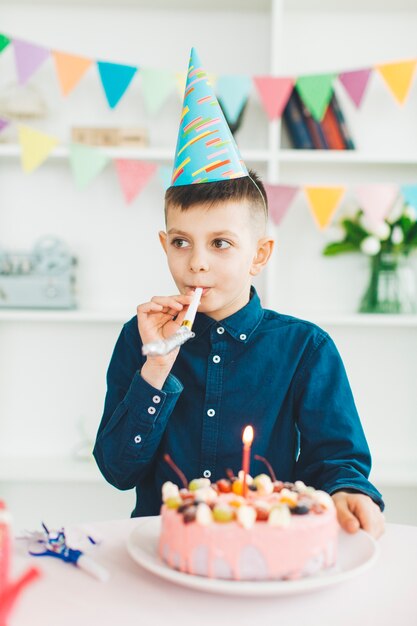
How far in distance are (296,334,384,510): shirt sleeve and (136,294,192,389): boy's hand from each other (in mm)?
245

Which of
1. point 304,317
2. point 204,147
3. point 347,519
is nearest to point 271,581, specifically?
point 347,519

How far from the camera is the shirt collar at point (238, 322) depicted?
4.18 feet

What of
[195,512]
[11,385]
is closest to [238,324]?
[195,512]

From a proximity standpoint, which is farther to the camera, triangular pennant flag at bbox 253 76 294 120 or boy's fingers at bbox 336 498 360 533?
triangular pennant flag at bbox 253 76 294 120

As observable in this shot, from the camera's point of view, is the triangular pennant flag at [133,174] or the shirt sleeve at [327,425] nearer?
the shirt sleeve at [327,425]

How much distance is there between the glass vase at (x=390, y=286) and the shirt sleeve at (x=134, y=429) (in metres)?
1.27

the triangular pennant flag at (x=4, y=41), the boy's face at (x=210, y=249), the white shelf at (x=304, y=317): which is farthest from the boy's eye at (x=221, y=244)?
the triangular pennant flag at (x=4, y=41)

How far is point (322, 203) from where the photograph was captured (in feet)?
7.50

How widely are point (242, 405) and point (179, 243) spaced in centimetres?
29

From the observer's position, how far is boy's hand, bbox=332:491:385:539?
863mm

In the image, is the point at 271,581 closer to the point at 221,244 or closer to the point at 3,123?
the point at 221,244

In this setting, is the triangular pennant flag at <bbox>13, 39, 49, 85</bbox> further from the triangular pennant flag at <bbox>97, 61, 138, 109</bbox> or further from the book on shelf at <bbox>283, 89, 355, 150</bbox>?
the book on shelf at <bbox>283, 89, 355, 150</bbox>

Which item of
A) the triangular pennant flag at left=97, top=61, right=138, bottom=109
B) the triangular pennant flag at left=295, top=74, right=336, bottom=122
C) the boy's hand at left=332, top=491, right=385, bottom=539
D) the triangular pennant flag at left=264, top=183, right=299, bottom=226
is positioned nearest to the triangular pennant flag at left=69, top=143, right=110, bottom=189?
the triangular pennant flag at left=97, top=61, right=138, bottom=109

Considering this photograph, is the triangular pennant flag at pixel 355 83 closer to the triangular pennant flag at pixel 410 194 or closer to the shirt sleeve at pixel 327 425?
the triangular pennant flag at pixel 410 194
